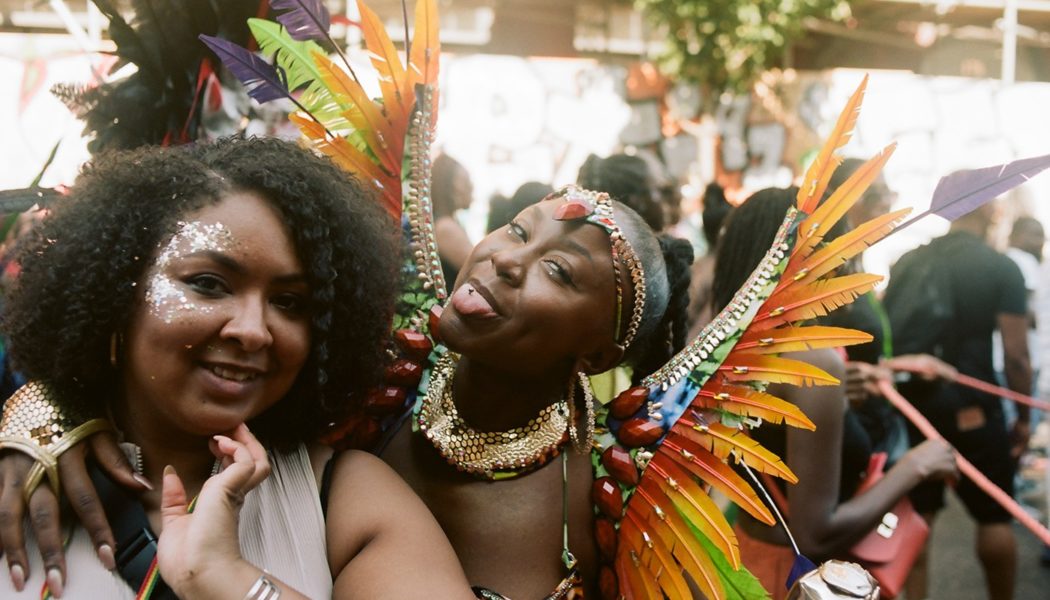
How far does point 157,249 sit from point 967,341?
386cm

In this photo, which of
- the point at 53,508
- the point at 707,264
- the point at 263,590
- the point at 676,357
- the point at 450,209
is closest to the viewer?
the point at 263,590

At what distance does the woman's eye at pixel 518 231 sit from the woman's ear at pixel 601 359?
0.87ft

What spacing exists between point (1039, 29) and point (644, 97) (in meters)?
5.81

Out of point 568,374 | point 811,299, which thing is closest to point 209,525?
point 568,374

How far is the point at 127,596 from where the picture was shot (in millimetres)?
1376

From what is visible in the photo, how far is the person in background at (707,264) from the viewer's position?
3404 millimetres

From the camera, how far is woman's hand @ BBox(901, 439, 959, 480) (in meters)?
2.71

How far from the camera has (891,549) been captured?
2.66m

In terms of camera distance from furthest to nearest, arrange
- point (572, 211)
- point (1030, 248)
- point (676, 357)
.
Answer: point (1030, 248) < point (676, 357) < point (572, 211)

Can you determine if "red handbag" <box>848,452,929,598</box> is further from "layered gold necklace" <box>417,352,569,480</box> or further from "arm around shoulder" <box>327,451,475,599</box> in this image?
"arm around shoulder" <box>327,451,475,599</box>

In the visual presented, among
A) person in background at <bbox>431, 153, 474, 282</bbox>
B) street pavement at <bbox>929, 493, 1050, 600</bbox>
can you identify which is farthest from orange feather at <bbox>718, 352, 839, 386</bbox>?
street pavement at <bbox>929, 493, 1050, 600</bbox>

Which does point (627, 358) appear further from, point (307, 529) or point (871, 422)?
point (871, 422)

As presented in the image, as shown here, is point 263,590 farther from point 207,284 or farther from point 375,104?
point 375,104

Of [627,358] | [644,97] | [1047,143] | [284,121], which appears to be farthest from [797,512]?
[1047,143]
